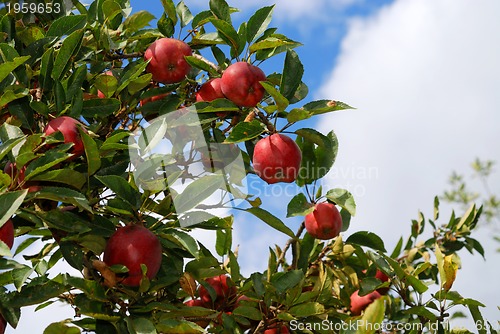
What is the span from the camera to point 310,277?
288 cm

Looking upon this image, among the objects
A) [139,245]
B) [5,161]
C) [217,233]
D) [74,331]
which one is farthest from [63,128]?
[217,233]

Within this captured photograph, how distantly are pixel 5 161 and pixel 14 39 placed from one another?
1.92ft

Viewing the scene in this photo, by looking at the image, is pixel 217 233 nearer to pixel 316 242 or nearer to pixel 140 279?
pixel 316 242

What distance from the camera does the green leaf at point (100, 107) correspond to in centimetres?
220

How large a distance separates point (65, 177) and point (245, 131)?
23.8 inches

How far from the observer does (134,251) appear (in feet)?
6.09

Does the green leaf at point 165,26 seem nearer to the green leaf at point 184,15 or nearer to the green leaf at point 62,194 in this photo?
the green leaf at point 184,15

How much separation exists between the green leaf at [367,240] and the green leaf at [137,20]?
52.6 inches

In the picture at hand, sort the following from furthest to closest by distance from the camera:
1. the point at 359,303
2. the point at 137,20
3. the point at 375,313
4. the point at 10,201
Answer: the point at 359,303, the point at 137,20, the point at 10,201, the point at 375,313

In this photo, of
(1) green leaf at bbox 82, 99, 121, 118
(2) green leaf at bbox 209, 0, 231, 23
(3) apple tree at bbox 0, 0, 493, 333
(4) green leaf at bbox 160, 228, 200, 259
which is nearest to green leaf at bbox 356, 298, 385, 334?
(3) apple tree at bbox 0, 0, 493, 333

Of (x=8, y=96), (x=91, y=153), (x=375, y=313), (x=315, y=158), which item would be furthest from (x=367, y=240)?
(x=8, y=96)

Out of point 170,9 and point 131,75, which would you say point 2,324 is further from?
point 170,9

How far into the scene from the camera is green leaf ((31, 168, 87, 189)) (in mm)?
1801

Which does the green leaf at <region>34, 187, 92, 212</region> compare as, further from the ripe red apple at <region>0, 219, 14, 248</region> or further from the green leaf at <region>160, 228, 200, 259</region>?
the green leaf at <region>160, 228, 200, 259</region>
